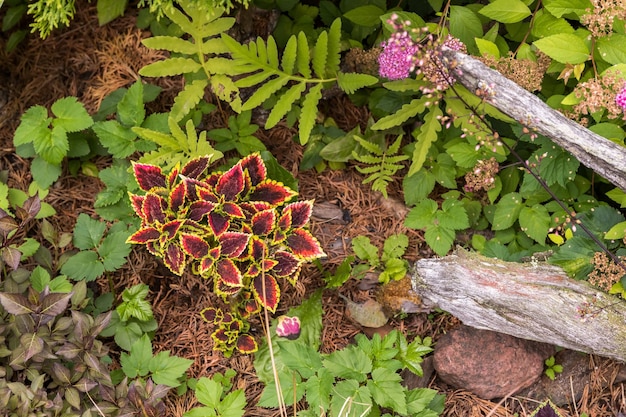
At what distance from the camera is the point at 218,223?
2.60 m

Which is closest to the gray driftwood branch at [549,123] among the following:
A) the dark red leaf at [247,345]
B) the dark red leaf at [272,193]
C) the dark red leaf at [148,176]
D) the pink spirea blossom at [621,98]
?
the pink spirea blossom at [621,98]

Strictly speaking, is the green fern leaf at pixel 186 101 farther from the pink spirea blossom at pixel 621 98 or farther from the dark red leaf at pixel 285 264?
the pink spirea blossom at pixel 621 98

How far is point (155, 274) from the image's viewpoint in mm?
3109

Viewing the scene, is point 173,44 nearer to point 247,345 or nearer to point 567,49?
point 247,345

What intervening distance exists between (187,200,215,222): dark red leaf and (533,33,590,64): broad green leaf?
1534 mm

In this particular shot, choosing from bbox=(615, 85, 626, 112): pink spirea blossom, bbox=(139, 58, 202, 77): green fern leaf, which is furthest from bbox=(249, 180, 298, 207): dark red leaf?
bbox=(615, 85, 626, 112): pink spirea blossom

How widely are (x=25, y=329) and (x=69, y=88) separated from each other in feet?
4.71

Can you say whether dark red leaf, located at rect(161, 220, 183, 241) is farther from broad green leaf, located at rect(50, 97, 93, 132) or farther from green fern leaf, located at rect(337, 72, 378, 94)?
green fern leaf, located at rect(337, 72, 378, 94)

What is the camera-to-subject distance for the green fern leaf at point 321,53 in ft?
9.12

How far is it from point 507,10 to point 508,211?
0.93m

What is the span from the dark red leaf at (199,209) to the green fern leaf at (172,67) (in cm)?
69

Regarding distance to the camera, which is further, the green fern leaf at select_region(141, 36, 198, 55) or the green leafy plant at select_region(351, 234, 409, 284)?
the green leafy plant at select_region(351, 234, 409, 284)

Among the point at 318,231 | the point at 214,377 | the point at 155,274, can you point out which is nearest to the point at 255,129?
the point at 318,231

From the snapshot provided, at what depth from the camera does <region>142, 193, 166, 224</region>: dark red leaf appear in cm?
261
